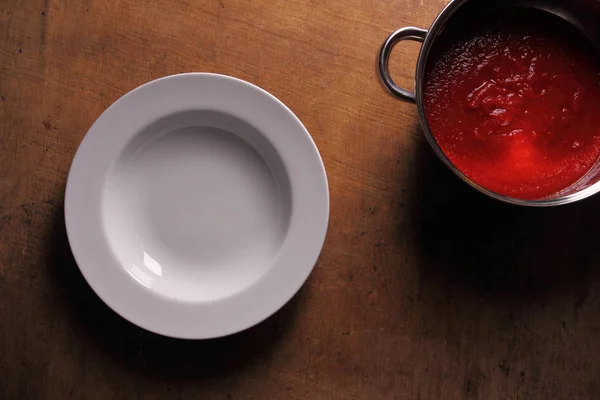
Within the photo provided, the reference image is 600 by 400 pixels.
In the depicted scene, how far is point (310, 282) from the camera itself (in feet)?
2.77

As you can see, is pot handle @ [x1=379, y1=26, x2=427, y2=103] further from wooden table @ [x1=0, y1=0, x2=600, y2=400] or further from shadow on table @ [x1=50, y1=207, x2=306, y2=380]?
shadow on table @ [x1=50, y1=207, x2=306, y2=380]

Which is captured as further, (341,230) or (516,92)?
(341,230)

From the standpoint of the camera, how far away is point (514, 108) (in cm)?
73

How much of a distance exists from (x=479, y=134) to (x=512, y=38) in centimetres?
14

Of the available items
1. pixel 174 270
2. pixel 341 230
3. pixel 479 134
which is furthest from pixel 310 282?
pixel 479 134

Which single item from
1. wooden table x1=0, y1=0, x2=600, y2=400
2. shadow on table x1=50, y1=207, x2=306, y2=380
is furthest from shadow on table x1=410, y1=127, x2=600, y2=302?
shadow on table x1=50, y1=207, x2=306, y2=380

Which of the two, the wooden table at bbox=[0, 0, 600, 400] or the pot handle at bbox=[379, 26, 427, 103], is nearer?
the pot handle at bbox=[379, 26, 427, 103]

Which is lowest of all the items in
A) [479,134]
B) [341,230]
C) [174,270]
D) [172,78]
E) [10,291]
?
[10,291]

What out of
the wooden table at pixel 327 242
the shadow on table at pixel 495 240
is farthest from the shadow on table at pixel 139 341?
the shadow on table at pixel 495 240

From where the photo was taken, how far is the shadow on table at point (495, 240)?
0.85 meters

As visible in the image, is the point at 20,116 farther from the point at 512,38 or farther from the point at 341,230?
the point at 512,38

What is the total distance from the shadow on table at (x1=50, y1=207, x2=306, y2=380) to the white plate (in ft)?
0.27

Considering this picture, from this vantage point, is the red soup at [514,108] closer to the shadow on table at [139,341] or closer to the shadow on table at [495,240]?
the shadow on table at [495,240]

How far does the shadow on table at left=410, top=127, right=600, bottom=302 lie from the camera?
0.85 metres
